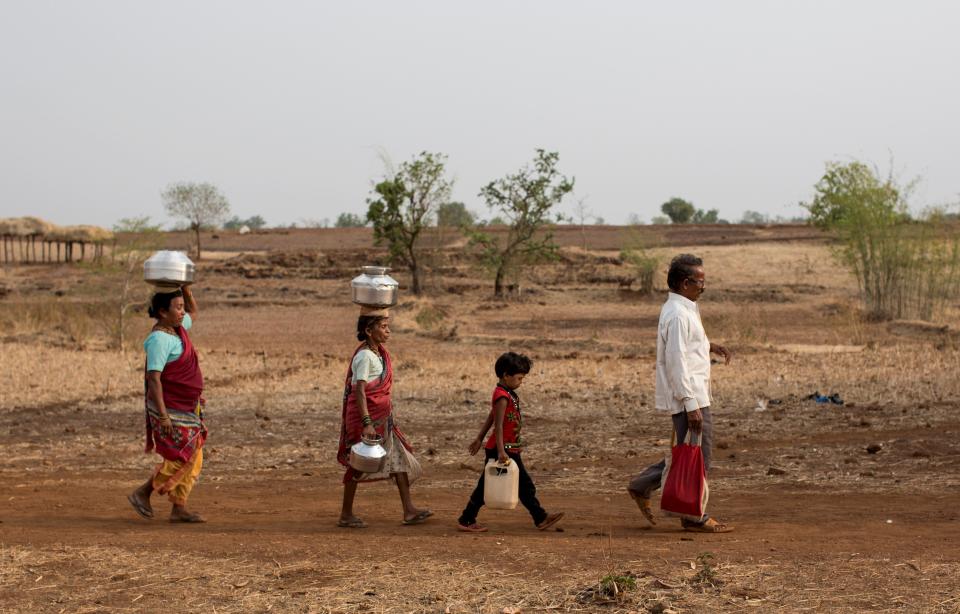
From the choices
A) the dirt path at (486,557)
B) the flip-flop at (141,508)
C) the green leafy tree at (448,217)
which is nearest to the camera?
the dirt path at (486,557)

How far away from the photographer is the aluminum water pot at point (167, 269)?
21.7 feet

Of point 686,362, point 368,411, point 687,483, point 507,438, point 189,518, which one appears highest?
point 686,362

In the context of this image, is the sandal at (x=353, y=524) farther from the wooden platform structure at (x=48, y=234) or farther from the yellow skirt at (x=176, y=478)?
the wooden platform structure at (x=48, y=234)

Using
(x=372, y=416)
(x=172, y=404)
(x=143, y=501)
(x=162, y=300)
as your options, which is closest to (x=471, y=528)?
(x=372, y=416)

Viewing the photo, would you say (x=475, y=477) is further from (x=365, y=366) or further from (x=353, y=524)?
(x=365, y=366)

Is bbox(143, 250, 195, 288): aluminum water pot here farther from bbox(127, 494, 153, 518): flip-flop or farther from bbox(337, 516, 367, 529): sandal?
bbox(337, 516, 367, 529): sandal

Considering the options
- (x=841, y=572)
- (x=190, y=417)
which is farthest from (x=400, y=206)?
(x=841, y=572)

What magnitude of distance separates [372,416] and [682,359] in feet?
6.41

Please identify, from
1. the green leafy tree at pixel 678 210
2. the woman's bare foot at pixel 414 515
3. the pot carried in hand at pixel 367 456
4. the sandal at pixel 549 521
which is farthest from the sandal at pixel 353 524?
the green leafy tree at pixel 678 210

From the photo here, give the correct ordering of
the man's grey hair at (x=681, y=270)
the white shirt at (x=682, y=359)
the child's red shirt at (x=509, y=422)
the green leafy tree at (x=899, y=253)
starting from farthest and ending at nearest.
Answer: the green leafy tree at (x=899, y=253), the child's red shirt at (x=509, y=422), the man's grey hair at (x=681, y=270), the white shirt at (x=682, y=359)

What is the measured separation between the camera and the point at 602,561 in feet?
18.1

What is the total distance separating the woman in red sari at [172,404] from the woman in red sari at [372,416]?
1003mm

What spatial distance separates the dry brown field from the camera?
16.9ft

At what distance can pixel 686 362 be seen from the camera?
6.11 metres
